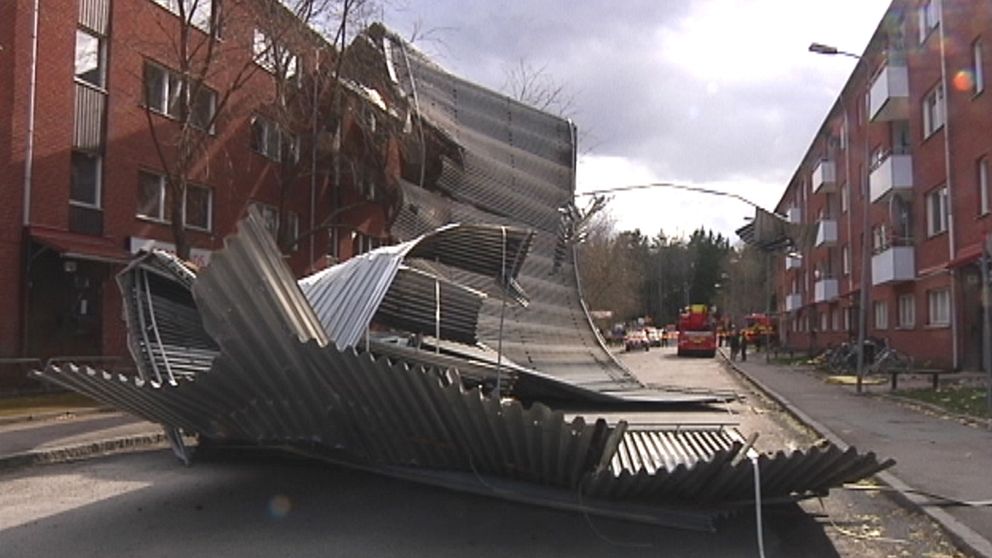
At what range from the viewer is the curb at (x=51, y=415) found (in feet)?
47.4

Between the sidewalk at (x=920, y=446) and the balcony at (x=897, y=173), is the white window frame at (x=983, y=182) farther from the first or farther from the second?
the sidewalk at (x=920, y=446)

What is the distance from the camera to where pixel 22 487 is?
31.2ft

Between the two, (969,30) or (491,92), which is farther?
(969,30)

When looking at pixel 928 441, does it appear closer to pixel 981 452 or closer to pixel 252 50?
pixel 981 452

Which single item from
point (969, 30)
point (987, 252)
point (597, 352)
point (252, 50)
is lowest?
point (597, 352)

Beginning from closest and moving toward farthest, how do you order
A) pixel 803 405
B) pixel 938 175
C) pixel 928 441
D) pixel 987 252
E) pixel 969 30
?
pixel 928 441 → pixel 987 252 → pixel 803 405 → pixel 969 30 → pixel 938 175

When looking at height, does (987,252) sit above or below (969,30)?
below

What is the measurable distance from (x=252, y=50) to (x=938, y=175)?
829 inches

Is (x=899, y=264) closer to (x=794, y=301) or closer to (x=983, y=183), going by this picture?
(x=983, y=183)

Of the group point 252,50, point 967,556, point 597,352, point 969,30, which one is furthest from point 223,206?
point 967,556

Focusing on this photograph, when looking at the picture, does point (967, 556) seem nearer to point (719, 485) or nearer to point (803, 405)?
point (719, 485)

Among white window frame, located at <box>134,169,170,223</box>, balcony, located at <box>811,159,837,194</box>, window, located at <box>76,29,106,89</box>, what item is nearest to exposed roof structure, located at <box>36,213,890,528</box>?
window, located at <box>76,29,106,89</box>

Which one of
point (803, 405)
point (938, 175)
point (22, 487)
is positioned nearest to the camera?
point (22, 487)

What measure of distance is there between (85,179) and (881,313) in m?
29.8
